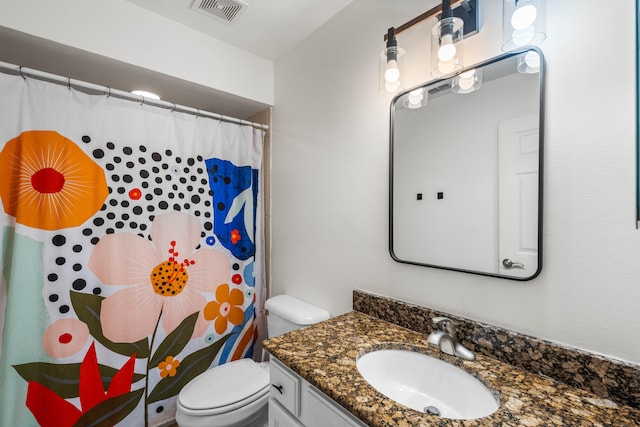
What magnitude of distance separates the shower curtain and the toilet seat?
327 mm

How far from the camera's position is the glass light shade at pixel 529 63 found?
0.90 m

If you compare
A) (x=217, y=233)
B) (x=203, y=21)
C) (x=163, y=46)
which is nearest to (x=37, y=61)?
(x=163, y=46)

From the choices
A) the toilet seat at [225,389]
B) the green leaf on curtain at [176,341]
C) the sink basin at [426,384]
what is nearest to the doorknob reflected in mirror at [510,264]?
the sink basin at [426,384]

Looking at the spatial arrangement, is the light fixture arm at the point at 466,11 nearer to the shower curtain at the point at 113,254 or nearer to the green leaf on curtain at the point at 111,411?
the shower curtain at the point at 113,254

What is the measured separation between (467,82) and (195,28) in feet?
5.18

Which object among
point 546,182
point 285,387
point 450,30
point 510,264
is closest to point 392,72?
point 450,30

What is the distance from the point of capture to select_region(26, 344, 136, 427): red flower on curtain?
4.38ft

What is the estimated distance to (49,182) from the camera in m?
1.37

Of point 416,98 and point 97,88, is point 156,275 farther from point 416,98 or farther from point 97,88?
point 416,98

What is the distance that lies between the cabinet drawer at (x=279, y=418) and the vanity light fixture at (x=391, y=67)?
130 cm

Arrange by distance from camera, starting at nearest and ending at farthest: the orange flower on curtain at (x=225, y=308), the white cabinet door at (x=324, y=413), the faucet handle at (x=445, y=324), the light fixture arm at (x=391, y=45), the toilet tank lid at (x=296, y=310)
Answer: the white cabinet door at (x=324, y=413) < the faucet handle at (x=445, y=324) < the light fixture arm at (x=391, y=45) < the toilet tank lid at (x=296, y=310) < the orange flower on curtain at (x=225, y=308)

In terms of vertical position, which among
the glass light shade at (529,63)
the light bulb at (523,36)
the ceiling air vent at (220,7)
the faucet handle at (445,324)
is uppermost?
the ceiling air vent at (220,7)

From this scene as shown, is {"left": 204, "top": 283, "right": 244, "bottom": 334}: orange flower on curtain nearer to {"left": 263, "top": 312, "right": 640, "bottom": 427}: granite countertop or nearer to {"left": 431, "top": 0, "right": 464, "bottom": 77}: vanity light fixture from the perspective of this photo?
{"left": 263, "top": 312, "right": 640, "bottom": 427}: granite countertop

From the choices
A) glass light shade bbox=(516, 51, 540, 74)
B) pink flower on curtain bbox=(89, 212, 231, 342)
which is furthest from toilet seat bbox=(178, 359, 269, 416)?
glass light shade bbox=(516, 51, 540, 74)
